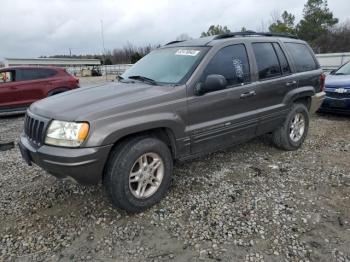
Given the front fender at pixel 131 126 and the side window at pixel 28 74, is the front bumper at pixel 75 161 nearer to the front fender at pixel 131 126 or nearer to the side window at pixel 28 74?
the front fender at pixel 131 126

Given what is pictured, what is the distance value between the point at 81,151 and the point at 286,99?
3349 millimetres

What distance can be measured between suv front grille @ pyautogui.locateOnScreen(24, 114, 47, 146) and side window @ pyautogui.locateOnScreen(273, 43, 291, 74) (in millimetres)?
3527

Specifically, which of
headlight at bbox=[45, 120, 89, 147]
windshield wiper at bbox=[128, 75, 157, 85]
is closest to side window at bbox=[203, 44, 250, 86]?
windshield wiper at bbox=[128, 75, 157, 85]

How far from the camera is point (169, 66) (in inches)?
165

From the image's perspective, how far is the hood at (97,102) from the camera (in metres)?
3.19

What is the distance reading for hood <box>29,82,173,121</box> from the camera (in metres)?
3.19

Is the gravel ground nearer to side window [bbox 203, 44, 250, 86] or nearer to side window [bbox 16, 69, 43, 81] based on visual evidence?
side window [bbox 203, 44, 250, 86]

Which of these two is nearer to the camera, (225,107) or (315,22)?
(225,107)

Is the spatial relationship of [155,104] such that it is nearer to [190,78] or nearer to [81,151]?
[190,78]

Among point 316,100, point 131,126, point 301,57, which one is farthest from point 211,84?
point 316,100

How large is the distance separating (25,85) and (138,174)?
306 inches

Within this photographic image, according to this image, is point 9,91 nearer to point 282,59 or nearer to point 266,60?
point 266,60

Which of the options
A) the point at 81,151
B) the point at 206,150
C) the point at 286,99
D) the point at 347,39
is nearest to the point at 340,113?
the point at 286,99

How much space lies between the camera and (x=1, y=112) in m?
9.62
